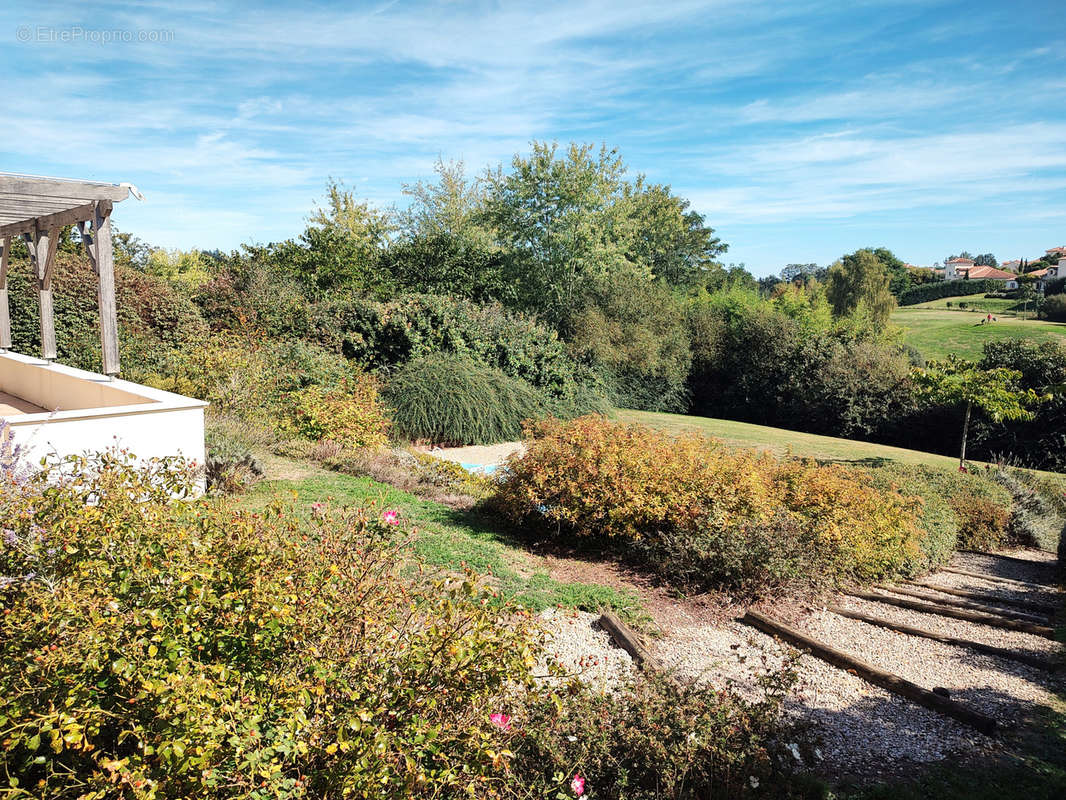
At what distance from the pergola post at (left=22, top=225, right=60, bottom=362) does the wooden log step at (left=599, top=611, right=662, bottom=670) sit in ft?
32.4

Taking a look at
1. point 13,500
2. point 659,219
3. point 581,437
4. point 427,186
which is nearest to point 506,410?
point 581,437

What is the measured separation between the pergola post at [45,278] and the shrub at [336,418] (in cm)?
374

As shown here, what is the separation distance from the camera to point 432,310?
14.5 meters

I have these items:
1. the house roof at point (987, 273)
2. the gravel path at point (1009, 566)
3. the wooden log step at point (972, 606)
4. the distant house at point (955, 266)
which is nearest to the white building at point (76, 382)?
the wooden log step at point (972, 606)

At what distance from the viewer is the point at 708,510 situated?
6.37 meters

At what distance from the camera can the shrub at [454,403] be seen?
11.8 m

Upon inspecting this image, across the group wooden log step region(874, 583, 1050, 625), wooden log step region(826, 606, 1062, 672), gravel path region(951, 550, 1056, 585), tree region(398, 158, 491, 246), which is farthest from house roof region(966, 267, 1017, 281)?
wooden log step region(826, 606, 1062, 672)

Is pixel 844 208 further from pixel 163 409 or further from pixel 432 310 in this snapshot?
pixel 163 409

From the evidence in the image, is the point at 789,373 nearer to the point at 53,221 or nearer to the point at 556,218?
the point at 556,218

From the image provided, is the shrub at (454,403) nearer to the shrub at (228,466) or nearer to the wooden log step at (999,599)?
the shrub at (228,466)

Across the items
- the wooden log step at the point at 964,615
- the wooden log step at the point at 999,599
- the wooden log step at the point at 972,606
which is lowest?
the wooden log step at the point at 999,599

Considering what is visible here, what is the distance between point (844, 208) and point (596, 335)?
58.1ft

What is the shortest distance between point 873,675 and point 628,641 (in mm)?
1594

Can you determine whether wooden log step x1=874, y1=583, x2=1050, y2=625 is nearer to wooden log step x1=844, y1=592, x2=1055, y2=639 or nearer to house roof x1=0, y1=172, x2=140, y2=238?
wooden log step x1=844, y1=592, x2=1055, y2=639
